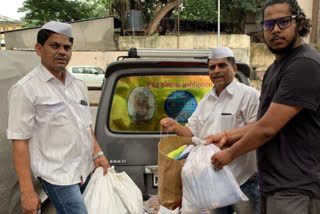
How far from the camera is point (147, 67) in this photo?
104 inches

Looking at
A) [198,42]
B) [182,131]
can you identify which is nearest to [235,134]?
[182,131]

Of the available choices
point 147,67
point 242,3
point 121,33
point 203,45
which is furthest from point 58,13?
point 147,67

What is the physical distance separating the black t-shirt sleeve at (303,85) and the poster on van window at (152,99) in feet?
4.16

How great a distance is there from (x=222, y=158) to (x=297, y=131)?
0.46 metres

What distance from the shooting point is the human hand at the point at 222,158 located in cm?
177

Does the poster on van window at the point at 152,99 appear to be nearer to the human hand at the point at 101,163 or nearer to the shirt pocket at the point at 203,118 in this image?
the shirt pocket at the point at 203,118

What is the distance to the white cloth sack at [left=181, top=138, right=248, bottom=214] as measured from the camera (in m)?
1.77

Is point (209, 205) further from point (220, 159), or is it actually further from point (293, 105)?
point (293, 105)

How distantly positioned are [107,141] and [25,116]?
3.08ft

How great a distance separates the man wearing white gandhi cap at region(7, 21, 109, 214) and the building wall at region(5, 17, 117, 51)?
20015 millimetres

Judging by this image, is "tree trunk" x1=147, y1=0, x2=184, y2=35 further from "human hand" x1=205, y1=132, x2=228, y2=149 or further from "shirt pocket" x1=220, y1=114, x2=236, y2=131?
"human hand" x1=205, y1=132, x2=228, y2=149

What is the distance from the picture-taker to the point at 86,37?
2119 cm

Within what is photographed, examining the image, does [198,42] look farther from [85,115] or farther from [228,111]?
[85,115]

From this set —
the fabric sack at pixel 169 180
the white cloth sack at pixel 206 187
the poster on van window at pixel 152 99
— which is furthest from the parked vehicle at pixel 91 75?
the white cloth sack at pixel 206 187
